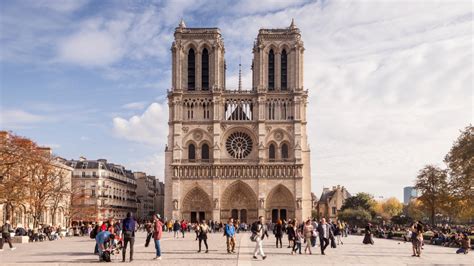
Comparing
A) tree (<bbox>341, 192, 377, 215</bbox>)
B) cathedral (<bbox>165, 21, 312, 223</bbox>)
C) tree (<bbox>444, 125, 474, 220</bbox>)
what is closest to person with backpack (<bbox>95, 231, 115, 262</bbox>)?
tree (<bbox>444, 125, 474, 220</bbox>)

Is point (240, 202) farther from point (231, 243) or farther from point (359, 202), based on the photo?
point (231, 243)

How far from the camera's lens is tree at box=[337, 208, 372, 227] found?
292ft

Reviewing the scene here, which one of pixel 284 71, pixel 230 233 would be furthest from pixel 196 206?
pixel 230 233

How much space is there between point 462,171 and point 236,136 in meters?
35.7

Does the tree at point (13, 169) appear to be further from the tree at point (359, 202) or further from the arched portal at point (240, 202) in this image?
the tree at point (359, 202)

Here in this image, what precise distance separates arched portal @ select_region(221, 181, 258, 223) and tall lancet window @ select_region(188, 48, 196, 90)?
1399cm

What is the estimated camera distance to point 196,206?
258ft

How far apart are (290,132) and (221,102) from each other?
9.45 meters

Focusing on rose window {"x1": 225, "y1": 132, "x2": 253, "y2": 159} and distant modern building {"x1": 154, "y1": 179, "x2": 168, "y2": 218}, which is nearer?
rose window {"x1": 225, "y1": 132, "x2": 253, "y2": 159}

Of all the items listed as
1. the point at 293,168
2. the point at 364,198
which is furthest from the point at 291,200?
the point at 364,198

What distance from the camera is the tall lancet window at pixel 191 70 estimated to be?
81.6 m

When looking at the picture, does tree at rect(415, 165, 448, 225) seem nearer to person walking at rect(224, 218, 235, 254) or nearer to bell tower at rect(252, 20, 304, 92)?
bell tower at rect(252, 20, 304, 92)

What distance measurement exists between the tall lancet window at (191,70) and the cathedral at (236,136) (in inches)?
5.1

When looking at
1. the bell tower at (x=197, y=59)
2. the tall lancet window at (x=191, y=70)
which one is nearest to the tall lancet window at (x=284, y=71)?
the bell tower at (x=197, y=59)
